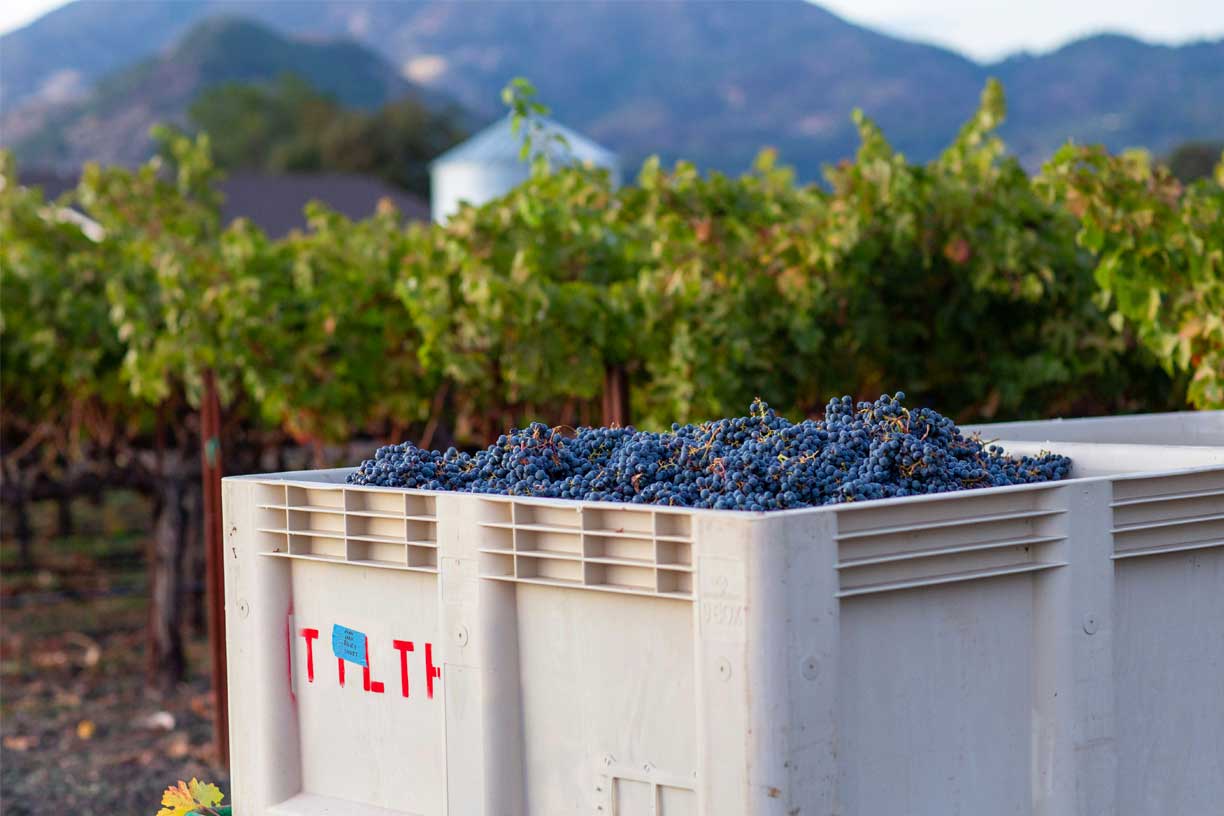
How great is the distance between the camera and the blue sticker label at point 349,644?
2.70 metres

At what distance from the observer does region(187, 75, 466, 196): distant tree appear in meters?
64.4

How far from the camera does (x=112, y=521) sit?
17.5 meters

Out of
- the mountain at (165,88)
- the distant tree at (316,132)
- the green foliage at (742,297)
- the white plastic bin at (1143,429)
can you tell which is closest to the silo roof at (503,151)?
the green foliage at (742,297)

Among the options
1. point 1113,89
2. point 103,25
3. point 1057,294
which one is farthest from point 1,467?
point 103,25

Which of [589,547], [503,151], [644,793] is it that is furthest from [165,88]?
[644,793]

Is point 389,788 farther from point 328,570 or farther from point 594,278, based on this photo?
point 594,278

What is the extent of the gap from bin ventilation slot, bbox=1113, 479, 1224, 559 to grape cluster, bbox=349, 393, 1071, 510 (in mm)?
228

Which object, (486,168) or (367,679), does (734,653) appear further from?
(486,168)

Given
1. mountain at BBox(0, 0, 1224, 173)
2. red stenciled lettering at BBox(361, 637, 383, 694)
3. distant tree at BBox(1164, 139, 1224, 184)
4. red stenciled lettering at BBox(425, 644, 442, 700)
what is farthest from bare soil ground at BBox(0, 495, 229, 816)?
mountain at BBox(0, 0, 1224, 173)

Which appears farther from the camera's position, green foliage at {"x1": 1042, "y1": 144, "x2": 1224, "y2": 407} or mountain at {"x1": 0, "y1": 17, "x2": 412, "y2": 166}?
mountain at {"x1": 0, "y1": 17, "x2": 412, "y2": 166}

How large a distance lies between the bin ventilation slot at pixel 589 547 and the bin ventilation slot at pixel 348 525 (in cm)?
16

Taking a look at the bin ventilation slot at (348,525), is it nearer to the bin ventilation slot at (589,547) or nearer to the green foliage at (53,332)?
the bin ventilation slot at (589,547)

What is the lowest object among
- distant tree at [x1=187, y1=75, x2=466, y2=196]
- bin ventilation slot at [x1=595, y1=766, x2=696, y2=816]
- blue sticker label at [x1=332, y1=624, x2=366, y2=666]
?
bin ventilation slot at [x1=595, y1=766, x2=696, y2=816]

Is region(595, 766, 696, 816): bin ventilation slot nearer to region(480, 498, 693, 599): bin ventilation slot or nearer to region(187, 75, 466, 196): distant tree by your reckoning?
region(480, 498, 693, 599): bin ventilation slot
